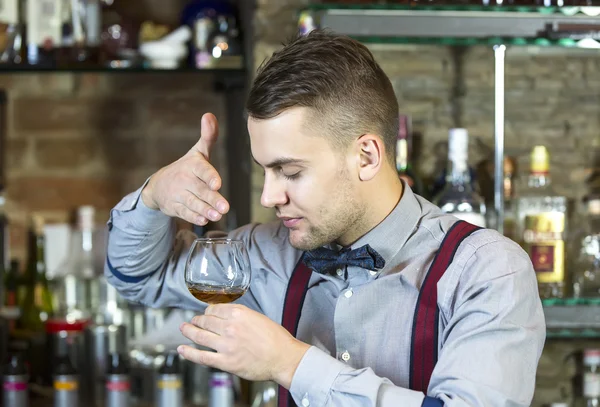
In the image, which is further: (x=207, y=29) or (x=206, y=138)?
(x=207, y=29)

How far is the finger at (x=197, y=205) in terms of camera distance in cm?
154

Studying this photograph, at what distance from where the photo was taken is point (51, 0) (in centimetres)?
258

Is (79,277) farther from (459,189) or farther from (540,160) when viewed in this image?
(540,160)

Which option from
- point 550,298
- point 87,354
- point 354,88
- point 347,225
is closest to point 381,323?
point 347,225

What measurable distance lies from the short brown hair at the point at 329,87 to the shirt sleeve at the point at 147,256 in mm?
322

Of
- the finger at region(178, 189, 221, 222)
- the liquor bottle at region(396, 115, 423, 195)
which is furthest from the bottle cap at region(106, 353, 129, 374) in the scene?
the finger at region(178, 189, 221, 222)

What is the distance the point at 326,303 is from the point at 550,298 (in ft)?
2.44

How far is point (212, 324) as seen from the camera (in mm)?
1355

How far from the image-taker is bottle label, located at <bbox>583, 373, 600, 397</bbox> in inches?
92.8

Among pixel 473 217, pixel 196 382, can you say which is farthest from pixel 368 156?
pixel 196 382

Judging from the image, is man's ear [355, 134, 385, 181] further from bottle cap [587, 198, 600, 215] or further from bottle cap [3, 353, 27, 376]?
bottle cap [3, 353, 27, 376]

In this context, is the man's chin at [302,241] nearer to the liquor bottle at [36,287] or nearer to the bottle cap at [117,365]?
the bottle cap at [117,365]

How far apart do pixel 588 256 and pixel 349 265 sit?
38.3 inches

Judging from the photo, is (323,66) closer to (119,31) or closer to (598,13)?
(598,13)
